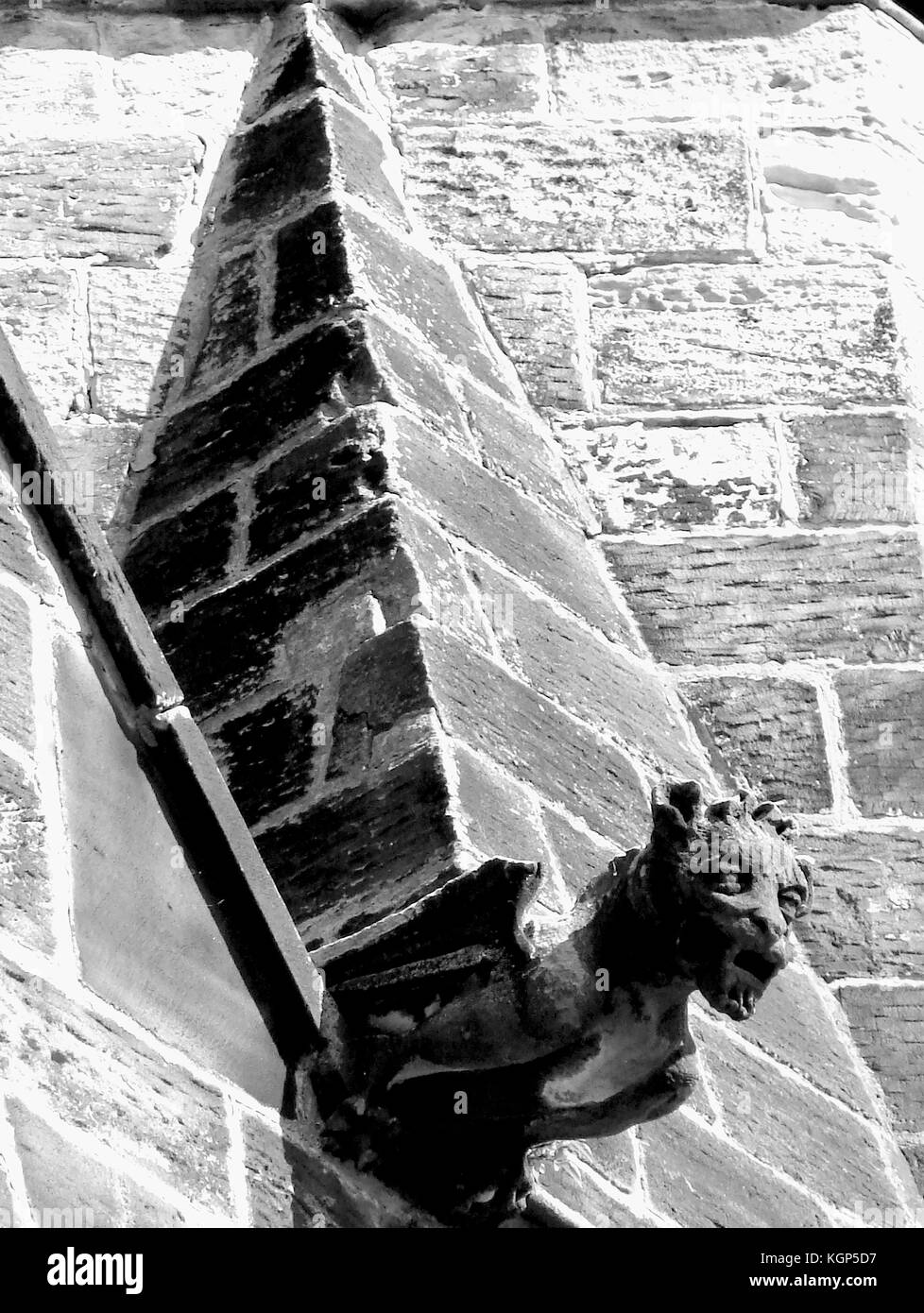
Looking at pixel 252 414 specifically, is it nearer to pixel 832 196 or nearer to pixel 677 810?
pixel 832 196

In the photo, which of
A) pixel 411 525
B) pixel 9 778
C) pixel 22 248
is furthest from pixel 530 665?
pixel 22 248

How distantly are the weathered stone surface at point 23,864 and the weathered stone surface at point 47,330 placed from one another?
1.29 meters

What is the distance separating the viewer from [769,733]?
420cm

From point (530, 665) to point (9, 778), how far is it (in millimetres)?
898

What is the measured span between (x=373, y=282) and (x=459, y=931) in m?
1.40

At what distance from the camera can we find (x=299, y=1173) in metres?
3.19

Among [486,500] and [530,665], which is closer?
[530,665]

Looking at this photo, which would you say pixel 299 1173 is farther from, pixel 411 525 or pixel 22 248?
pixel 22 248

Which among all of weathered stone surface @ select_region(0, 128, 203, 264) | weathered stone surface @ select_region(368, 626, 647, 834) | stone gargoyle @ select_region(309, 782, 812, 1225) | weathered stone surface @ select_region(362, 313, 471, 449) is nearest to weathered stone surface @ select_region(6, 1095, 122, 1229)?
stone gargoyle @ select_region(309, 782, 812, 1225)

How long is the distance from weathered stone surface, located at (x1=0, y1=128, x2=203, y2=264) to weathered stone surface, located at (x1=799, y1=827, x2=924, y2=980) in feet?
4.77

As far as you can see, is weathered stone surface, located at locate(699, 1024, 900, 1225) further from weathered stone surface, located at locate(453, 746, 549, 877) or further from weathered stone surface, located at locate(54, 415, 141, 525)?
weathered stone surface, located at locate(54, 415, 141, 525)

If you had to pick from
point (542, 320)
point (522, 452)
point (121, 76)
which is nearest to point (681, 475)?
point (522, 452)

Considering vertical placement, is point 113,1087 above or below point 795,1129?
above

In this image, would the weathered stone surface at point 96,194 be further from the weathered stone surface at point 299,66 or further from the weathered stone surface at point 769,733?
the weathered stone surface at point 769,733
